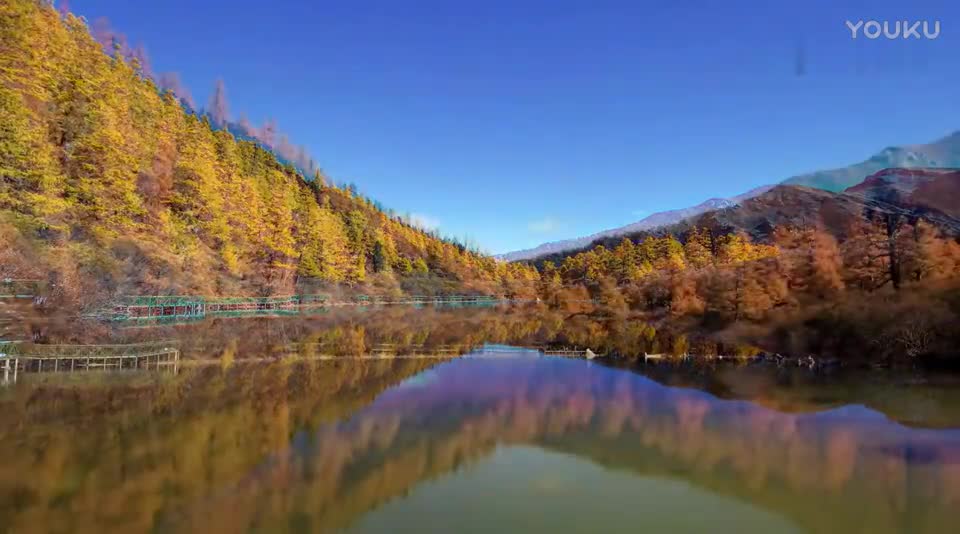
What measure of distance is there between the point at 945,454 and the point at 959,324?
12.0m

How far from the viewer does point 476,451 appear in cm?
1280

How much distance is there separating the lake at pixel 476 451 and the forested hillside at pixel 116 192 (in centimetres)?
1128

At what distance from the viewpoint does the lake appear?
9.03 m

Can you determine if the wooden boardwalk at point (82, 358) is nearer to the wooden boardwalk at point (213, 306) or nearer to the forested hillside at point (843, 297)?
the wooden boardwalk at point (213, 306)

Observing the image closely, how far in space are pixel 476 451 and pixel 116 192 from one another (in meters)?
32.0

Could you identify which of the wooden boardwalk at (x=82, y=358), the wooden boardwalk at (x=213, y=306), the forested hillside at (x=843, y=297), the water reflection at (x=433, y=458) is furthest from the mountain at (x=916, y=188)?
the wooden boardwalk at (x=213, y=306)

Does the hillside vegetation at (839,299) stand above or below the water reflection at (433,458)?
above

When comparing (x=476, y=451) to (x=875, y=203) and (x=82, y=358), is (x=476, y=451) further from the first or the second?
(x=875, y=203)

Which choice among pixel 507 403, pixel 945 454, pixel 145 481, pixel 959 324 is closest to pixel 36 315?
pixel 145 481

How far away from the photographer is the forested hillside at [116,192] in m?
25.8

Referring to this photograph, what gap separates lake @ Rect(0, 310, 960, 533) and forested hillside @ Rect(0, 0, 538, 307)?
1128cm

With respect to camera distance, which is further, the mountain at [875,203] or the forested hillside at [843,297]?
the mountain at [875,203]

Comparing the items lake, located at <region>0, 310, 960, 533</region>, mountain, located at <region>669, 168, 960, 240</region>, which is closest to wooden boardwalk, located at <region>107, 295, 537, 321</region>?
lake, located at <region>0, 310, 960, 533</region>

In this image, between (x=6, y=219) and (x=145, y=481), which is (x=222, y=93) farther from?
(x=145, y=481)
